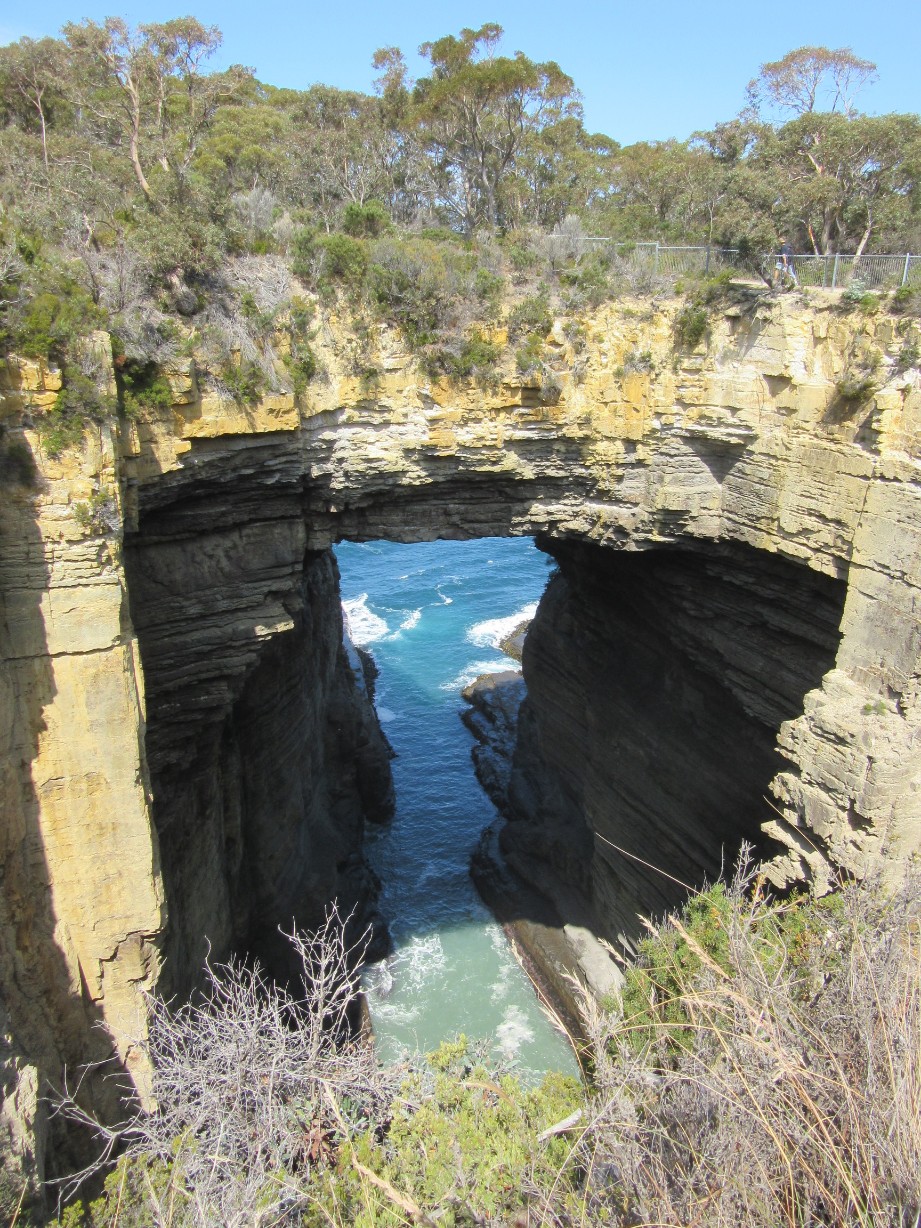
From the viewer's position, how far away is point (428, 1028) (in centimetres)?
1675

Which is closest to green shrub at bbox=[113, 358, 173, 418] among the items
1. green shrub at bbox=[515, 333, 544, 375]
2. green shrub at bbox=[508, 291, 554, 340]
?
green shrub at bbox=[515, 333, 544, 375]

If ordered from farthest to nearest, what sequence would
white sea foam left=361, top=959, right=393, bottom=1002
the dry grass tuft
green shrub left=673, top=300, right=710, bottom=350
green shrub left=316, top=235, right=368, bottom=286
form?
1. white sea foam left=361, top=959, right=393, bottom=1002
2. green shrub left=673, top=300, right=710, bottom=350
3. green shrub left=316, top=235, right=368, bottom=286
4. the dry grass tuft

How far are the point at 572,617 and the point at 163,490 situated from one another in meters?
10.7

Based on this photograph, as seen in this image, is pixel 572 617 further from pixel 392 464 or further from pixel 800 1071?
pixel 800 1071

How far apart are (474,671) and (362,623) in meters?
7.72

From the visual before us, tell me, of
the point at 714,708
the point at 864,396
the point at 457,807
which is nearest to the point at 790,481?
the point at 864,396

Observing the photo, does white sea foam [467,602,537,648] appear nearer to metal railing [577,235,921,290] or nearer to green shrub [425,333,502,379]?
metal railing [577,235,921,290]

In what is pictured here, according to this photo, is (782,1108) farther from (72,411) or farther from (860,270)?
(860,270)

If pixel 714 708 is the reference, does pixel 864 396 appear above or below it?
above

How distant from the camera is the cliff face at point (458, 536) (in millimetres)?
7770

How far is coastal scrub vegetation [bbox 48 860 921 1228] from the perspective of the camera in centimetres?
462

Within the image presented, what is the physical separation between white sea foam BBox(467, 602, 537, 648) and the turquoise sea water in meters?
0.10

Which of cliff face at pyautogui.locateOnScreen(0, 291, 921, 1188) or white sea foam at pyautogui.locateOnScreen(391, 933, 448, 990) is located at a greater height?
cliff face at pyautogui.locateOnScreen(0, 291, 921, 1188)

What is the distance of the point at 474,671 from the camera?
33.2 m
